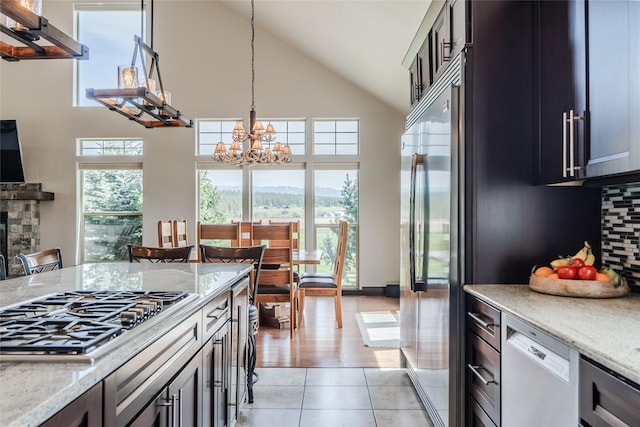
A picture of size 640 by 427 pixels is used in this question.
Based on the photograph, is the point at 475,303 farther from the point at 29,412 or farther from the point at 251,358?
the point at 29,412

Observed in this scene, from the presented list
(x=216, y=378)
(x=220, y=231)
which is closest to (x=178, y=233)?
(x=220, y=231)

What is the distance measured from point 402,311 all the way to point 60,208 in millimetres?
5425

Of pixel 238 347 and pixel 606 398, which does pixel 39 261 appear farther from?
pixel 606 398

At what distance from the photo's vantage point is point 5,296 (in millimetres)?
1504

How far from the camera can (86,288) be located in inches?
65.7

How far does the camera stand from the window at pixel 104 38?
6227 millimetres

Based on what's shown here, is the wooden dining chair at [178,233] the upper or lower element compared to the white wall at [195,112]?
lower

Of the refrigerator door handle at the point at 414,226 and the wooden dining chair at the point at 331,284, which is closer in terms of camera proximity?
the refrigerator door handle at the point at 414,226

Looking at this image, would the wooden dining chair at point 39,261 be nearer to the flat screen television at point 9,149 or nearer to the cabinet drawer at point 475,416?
the cabinet drawer at point 475,416

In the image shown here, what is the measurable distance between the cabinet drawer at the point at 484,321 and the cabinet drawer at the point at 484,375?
3 centimetres

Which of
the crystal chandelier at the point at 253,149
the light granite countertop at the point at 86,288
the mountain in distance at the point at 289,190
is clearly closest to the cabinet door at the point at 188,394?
the light granite countertop at the point at 86,288

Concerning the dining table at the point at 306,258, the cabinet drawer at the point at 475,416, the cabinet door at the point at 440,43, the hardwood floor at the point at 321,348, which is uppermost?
the cabinet door at the point at 440,43

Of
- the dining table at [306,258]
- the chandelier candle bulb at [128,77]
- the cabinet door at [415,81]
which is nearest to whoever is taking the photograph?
the chandelier candle bulb at [128,77]

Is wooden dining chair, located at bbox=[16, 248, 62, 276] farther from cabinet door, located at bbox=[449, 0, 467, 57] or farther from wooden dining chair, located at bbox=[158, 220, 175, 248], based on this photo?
cabinet door, located at bbox=[449, 0, 467, 57]
